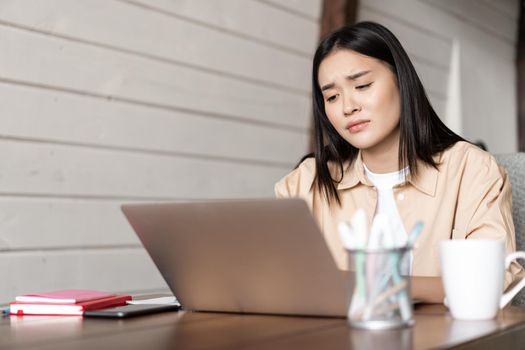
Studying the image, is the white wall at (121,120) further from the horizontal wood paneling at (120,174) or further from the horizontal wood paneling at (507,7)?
the horizontal wood paneling at (507,7)

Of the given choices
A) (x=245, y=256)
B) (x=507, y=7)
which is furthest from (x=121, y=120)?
(x=507, y=7)

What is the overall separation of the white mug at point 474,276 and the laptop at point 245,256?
15 centimetres

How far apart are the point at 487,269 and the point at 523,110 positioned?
4.03 meters

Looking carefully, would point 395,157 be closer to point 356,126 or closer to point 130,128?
point 356,126

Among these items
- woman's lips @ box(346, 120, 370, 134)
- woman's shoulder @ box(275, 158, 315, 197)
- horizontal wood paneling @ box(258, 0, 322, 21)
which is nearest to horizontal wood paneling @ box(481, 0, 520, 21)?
horizontal wood paneling @ box(258, 0, 322, 21)

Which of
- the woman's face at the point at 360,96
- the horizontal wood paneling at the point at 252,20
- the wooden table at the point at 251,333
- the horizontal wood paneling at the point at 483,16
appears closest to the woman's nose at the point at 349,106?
the woman's face at the point at 360,96

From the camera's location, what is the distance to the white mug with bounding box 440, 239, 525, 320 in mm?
1028

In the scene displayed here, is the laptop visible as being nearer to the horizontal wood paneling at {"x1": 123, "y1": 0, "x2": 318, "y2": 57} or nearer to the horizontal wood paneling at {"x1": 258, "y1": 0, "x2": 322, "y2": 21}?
the horizontal wood paneling at {"x1": 123, "y1": 0, "x2": 318, "y2": 57}

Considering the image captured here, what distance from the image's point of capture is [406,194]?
168cm

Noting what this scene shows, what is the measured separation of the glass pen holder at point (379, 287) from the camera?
94 cm

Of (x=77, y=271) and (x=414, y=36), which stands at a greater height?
(x=414, y=36)

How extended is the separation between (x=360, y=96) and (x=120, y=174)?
0.92m

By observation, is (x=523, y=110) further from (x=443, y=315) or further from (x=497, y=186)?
(x=443, y=315)

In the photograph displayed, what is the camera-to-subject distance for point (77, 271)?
7.28 feet
